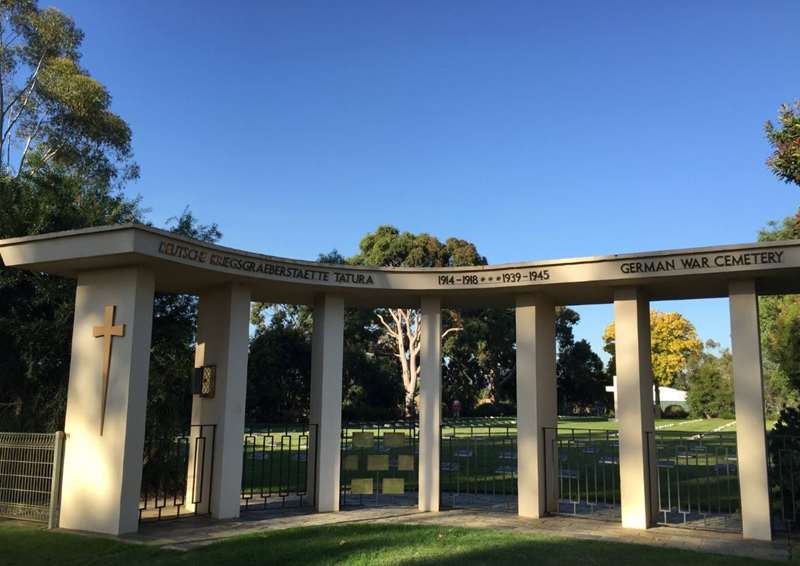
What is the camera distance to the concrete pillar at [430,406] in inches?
423

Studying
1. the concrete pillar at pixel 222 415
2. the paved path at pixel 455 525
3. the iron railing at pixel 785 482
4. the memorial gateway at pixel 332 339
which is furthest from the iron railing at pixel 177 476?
the iron railing at pixel 785 482

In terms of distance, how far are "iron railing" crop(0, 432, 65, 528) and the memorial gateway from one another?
0.16 meters

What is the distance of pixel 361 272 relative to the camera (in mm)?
10852

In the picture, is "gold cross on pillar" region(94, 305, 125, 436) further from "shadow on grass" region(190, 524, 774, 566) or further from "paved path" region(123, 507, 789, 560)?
"shadow on grass" region(190, 524, 774, 566)

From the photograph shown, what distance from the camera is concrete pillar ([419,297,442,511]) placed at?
1075cm

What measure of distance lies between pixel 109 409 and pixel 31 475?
166 centimetres

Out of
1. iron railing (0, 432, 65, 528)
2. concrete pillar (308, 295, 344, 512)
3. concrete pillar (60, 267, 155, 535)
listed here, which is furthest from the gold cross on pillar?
concrete pillar (308, 295, 344, 512)

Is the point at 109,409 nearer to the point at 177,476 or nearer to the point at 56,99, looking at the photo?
the point at 177,476

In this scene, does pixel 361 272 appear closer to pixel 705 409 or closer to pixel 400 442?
pixel 400 442

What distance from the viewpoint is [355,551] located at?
24.0 ft

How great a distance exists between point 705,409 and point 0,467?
2012 inches

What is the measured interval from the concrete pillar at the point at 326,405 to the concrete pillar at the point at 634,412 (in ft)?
14.7

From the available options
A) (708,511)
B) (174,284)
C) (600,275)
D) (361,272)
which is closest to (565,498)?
(708,511)

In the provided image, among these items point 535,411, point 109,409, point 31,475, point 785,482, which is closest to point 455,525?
point 535,411
